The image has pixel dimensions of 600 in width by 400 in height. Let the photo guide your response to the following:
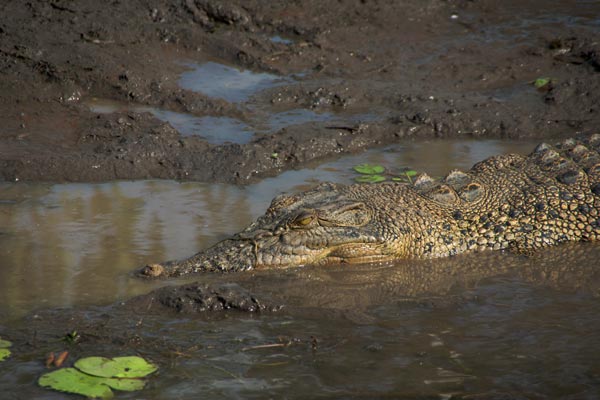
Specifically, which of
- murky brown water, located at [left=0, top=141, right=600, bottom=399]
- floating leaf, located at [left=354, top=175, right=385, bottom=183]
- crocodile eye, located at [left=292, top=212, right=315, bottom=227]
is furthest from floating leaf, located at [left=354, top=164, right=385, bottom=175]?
crocodile eye, located at [left=292, top=212, right=315, bottom=227]

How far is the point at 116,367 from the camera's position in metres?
4.25

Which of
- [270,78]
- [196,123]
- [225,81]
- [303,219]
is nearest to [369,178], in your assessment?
[303,219]

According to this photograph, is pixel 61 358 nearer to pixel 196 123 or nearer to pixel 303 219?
pixel 303 219

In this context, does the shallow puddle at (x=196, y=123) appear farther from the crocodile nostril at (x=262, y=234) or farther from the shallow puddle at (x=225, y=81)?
the crocodile nostril at (x=262, y=234)

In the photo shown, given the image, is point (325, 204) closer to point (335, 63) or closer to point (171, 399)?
point (171, 399)

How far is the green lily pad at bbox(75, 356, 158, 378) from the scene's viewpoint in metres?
4.20

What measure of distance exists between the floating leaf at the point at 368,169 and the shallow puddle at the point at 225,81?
2.04 m

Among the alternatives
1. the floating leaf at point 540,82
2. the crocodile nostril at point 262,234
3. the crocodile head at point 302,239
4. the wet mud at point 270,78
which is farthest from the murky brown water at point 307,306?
the floating leaf at point 540,82

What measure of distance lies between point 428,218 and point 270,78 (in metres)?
4.16

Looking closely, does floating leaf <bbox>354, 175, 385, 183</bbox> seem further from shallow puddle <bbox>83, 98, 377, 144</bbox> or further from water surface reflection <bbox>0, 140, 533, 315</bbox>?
shallow puddle <bbox>83, 98, 377, 144</bbox>

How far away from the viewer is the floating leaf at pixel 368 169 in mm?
7672

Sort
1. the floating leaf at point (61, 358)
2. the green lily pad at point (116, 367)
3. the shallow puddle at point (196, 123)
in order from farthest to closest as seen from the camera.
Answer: the shallow puddle at point (196, 123) → the floating leaf at point (61, 358) → the green lily pad at point (116, 367)

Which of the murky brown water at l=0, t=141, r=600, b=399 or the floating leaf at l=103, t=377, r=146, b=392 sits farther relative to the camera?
the murky brown water at l=0, t=141, r=600, b=399

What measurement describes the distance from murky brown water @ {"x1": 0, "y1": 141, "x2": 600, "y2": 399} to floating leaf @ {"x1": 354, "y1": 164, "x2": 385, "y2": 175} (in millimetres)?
459
